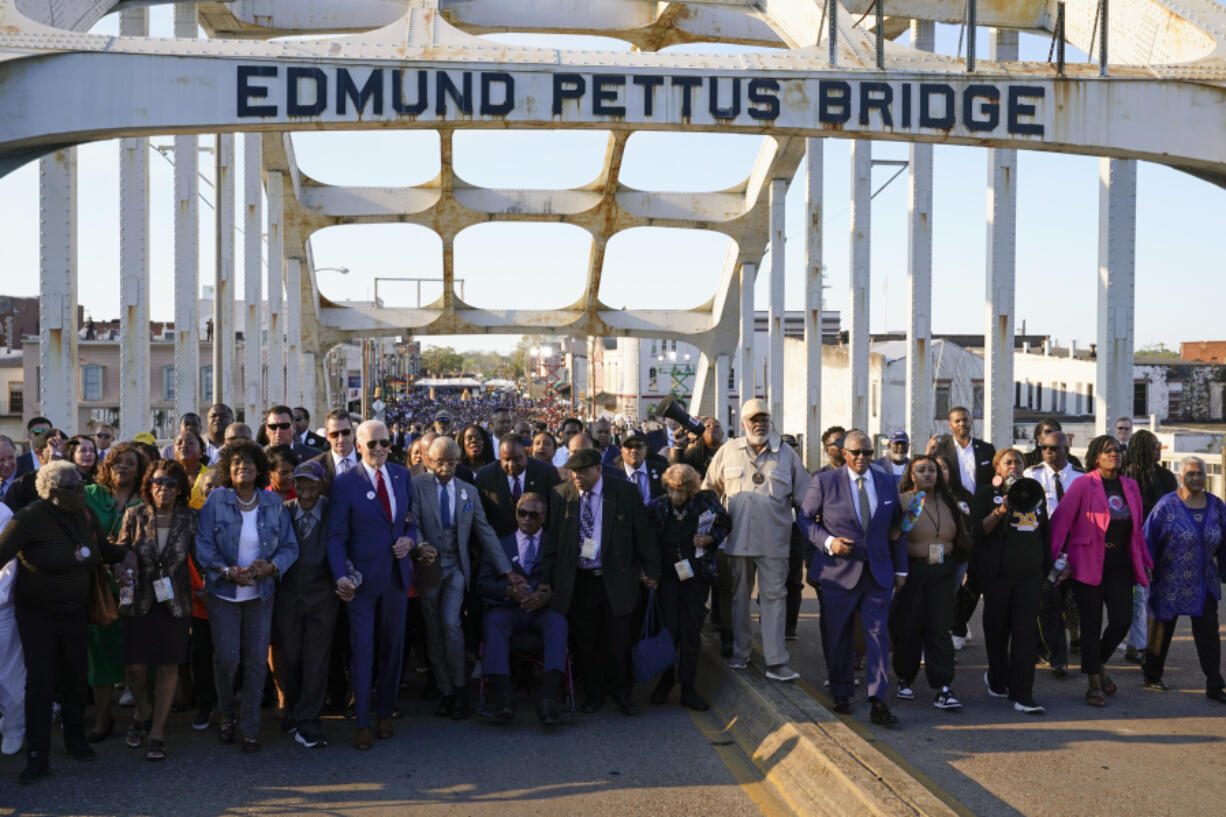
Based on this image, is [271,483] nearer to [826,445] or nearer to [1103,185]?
[826,445]

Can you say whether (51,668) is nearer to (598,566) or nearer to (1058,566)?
(598,566)

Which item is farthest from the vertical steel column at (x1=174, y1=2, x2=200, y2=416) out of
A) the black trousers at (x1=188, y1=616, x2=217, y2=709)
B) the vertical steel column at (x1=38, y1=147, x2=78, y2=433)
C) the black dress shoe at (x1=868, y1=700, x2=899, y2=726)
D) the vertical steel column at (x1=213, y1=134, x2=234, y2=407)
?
the black dress shoe at (x1=868, y1=700, x2=899, y2=726)

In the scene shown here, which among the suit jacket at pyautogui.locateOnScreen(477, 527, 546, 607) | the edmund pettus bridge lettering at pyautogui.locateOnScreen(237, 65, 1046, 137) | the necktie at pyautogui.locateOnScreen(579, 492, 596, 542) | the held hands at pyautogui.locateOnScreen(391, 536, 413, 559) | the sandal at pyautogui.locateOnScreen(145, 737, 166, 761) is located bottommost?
the sandal at pyautogui.locateOnScreen(145, 737, 166, 761)

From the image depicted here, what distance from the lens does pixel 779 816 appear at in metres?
5.32

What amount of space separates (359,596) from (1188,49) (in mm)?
9830

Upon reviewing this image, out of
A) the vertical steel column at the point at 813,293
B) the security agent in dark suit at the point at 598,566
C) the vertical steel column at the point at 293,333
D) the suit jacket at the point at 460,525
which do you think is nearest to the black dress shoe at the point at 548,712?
the security agent in dark suit at the point at 598,566

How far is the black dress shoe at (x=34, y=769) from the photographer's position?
569 cm

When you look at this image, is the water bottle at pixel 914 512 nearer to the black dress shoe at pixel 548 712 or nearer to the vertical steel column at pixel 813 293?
the black dress shoe at pixel 548 712

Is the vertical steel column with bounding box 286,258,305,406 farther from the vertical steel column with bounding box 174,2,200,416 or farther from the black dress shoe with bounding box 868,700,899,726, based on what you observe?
the black dress shoe with bounding box 868,700,899,726

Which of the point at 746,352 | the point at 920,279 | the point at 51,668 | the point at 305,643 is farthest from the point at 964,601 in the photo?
the point at 746,352

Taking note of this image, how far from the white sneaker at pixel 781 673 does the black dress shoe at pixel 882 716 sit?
77cm

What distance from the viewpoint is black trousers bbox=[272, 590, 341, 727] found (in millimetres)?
6449

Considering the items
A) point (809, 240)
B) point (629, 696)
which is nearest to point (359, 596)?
point (629, 696)

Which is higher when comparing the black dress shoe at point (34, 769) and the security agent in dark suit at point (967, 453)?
the security agent in dark suit at point (967, 453)
